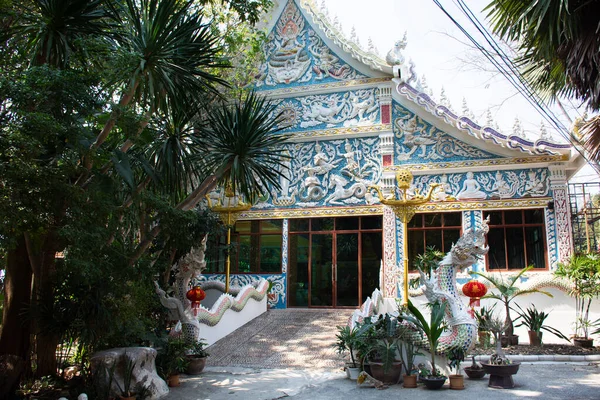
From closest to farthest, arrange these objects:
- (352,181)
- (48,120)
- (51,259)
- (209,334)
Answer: (48,120) < (51,259) < (209,334) < (352,181)

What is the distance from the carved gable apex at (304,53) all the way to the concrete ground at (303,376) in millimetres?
7406

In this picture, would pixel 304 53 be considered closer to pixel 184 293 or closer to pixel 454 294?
pixel 184 293

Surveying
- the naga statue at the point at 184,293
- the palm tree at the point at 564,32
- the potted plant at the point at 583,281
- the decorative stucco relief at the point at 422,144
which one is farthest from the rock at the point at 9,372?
the decorative stucco relief at the point at 422,144

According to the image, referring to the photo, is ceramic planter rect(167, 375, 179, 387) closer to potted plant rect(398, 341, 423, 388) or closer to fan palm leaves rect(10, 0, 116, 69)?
potted plant rect(398, 341, 423, 388)

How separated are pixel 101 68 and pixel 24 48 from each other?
3.89 feet

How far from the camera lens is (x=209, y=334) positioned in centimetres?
1072

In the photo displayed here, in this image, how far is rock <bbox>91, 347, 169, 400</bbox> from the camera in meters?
6.41

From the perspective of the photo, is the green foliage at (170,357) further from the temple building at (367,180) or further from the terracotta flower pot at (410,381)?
the temple building at (367,180)

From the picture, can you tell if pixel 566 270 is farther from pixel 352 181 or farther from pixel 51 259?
pixel 51 259

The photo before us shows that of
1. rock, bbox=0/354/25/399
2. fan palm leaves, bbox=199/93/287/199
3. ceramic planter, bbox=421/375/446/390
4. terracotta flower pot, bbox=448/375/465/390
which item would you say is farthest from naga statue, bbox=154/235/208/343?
terracotta flower pot, bbox=448/375/465/390

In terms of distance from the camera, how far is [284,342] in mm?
10727

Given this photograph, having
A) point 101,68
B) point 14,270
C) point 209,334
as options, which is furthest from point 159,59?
point 209,334

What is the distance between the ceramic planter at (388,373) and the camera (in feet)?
24.6

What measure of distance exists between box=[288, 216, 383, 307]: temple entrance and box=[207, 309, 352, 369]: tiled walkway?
98cm
